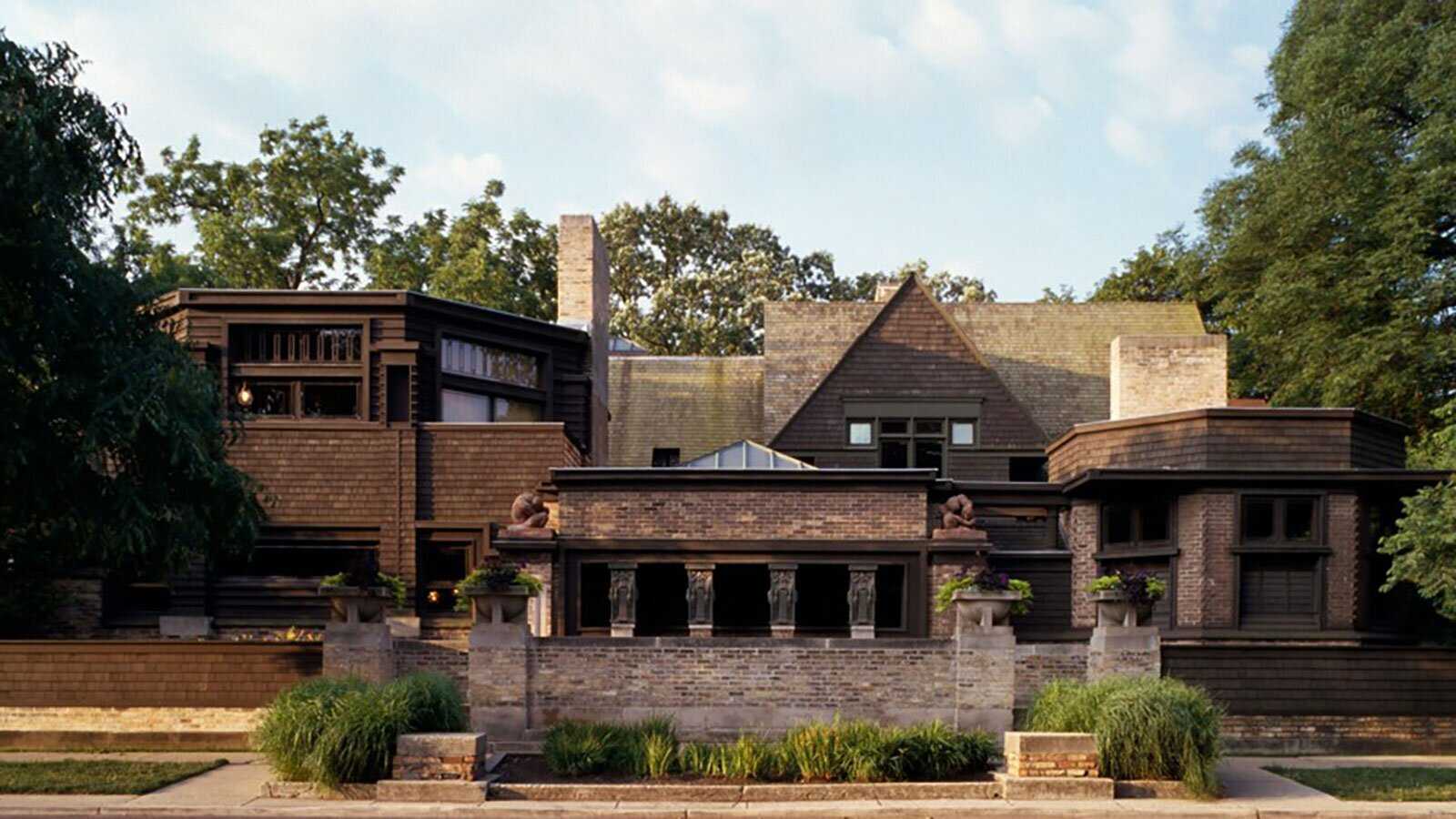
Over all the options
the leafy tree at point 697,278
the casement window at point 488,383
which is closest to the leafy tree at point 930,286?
the leafy tree at point 697,278

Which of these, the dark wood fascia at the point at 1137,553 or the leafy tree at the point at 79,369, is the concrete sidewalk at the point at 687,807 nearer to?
the leafy tree at the point at 79,369

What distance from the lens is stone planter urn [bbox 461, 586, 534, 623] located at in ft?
64.7

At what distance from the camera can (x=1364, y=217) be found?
37.3 metres

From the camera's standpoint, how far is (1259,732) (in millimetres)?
20875

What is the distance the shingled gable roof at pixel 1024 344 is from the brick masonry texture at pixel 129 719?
18.3m

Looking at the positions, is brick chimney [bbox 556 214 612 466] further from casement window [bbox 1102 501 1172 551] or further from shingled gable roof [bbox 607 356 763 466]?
casement window [bbox 1102 501 1172 551]

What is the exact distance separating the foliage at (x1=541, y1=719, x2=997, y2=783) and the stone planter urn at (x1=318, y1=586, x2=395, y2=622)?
4.09m

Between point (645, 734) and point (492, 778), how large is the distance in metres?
2.30

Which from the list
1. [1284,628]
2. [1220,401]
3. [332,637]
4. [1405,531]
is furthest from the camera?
[1220,401]

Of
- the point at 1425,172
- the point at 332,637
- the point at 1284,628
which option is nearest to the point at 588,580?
the point at 332,637

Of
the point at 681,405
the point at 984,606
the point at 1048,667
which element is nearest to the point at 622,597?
the point at 984,606

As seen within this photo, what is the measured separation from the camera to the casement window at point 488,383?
2867 cm

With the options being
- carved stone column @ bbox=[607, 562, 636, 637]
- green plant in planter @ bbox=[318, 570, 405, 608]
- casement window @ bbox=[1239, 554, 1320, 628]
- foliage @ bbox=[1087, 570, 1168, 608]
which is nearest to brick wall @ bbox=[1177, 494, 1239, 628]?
casement window @ bbox=[1239, 554, 1320, 628]

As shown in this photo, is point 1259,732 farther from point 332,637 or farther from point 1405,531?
point 332,637
